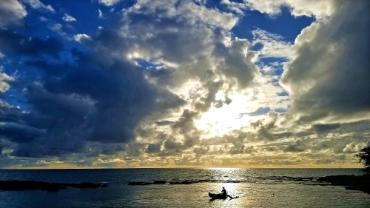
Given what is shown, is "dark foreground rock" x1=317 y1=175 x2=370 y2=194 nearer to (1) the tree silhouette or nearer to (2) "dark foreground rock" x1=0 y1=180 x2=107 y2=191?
(1) the tree silhouette

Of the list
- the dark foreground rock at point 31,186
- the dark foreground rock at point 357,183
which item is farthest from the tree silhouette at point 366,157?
the dark foreground rock at point 31,186

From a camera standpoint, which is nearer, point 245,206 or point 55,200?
point 245,206

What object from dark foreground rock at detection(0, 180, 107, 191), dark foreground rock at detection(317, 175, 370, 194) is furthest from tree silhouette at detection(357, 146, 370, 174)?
dark foreground rock at detection(0, 180, 107, 191)

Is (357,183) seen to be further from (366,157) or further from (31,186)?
(31,186)

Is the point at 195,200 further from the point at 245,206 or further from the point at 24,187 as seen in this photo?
the point at 24,187

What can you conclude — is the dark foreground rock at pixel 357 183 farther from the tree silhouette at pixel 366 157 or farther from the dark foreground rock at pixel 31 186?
the dark foreground rock at pixel 31 186

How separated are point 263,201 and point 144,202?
25.9 m

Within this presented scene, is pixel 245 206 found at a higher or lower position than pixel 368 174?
lower

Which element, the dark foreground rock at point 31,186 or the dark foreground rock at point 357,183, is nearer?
the dark foreground rock at point 357,183

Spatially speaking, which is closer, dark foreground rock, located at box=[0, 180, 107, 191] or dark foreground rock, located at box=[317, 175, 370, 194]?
dark foreground rock, located at box=[317, 175, 370, 194]

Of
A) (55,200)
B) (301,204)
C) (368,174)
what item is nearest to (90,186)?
(55,200)

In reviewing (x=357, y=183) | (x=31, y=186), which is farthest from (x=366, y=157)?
(x=31, y=186)

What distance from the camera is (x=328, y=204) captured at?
81625 mm

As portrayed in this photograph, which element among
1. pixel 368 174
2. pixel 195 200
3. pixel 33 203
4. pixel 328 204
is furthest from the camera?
pixel 368 174
